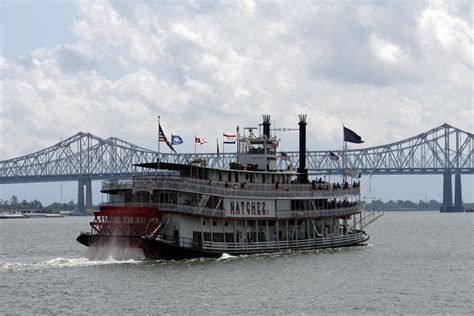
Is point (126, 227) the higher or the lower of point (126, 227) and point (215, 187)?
the lower

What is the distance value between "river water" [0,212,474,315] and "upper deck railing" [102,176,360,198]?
12.1 feet

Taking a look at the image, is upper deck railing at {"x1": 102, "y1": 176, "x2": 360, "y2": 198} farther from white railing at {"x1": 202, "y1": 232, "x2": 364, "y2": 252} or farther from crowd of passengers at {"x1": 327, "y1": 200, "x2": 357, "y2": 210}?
white railing at {"x1": 202, "y1": 232, "x2": 364, "y2": 252}

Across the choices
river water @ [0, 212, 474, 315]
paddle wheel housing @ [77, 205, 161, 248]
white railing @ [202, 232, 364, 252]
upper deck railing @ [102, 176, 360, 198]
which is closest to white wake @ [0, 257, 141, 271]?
river water @ [0, 212, 474, 315]

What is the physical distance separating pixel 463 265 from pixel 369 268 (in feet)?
21.5

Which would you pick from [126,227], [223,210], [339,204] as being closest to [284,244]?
[223,210]

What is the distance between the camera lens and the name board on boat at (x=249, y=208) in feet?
182

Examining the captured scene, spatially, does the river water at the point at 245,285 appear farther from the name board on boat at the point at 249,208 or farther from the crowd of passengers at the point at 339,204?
the crowd of passengers at the point at 339,204

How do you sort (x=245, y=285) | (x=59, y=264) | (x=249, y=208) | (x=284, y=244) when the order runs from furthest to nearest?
1. (x=284, y=244)
2. (x=249, y=208)
3. (x=59, y=264)
4. (x=245, y=285)

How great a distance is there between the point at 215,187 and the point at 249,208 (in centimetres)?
345

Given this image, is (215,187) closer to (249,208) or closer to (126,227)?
(249,208)

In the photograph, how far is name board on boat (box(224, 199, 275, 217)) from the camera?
55500mm

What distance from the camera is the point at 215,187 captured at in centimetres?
5447

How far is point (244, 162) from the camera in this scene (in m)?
61.7

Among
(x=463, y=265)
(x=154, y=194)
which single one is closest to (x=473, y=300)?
(x=463, y=265)
